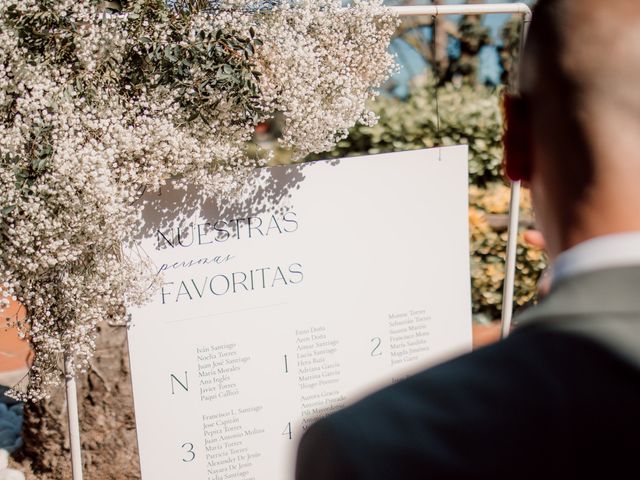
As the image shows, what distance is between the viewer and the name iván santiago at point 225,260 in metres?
2.50

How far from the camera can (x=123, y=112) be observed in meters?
2.18

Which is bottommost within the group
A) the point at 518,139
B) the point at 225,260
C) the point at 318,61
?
the point at 225,260

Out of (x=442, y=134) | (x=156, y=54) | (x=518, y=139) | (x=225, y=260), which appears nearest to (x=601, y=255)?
(x=518, y=139)

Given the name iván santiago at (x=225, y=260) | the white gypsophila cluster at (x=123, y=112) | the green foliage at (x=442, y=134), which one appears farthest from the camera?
the green foliage at (x=442, y=134)

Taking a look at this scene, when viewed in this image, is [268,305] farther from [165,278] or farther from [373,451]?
[373,451]

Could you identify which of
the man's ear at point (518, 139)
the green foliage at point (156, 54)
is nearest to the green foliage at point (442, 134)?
the green foliage at point (156, 54)

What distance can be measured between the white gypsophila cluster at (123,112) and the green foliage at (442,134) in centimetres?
332

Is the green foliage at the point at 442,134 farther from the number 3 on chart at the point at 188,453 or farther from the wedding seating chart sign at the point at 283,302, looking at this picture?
the number 3 on chart at the point at 188,453

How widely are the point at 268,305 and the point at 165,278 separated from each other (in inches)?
17.1

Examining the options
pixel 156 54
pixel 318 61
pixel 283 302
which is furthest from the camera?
pixel 283 302

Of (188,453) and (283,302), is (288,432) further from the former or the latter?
(283,302)

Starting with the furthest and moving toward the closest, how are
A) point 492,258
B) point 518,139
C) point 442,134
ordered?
point 442,134
point 492,258
point 518,139

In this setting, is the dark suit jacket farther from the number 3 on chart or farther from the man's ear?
the number 3 on chart

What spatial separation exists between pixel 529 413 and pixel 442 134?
577 cm
